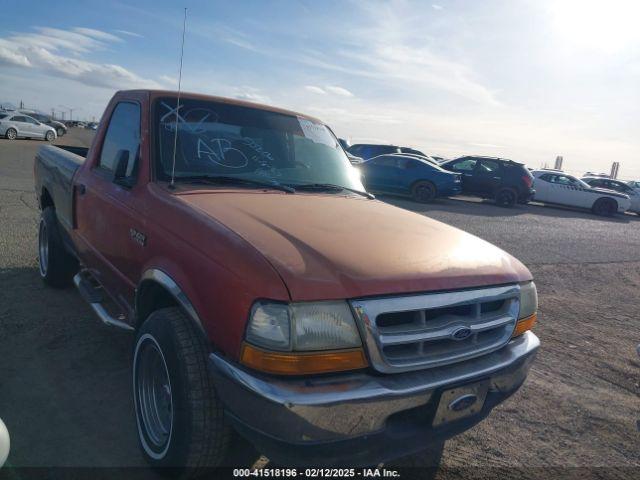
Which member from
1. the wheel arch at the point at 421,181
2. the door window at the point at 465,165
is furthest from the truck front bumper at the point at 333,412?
the door window at the point at 465,165

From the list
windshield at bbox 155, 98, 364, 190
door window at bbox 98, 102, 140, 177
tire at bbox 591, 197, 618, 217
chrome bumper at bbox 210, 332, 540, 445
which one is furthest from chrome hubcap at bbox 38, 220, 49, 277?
tire at bbox 591, 197, 618, 217

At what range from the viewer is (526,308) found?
101 inches

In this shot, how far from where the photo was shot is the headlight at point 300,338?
1842 mm

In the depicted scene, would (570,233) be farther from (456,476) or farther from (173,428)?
(173,428)

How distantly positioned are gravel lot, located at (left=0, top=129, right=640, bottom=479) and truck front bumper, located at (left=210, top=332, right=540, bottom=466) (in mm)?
468

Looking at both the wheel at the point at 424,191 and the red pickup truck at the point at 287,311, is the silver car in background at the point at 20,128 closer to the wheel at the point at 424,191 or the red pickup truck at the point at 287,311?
the wheel at the point at 424,191

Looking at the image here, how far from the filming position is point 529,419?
10.6 feet

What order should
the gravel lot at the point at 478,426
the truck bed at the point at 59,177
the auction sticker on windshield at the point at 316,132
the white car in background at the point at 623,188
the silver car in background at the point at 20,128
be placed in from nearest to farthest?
the gravel lot at the point at 478,426 → the auction sticker on windshield at the point at 316,132 → the truck bed at the point at 59,177 → the white car in background at the point at 623,188 → the silver car in background at the point at 20,128

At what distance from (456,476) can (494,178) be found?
16.4 metres

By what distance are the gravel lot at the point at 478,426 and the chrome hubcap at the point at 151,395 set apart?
20 centimetres

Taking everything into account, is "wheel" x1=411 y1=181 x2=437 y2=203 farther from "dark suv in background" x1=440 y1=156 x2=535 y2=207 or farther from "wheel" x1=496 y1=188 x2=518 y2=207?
"wheel" x1=496 y1=188 x2=518 y2=207

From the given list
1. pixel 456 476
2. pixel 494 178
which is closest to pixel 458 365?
pixel 456 476

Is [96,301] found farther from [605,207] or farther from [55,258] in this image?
[605,207]

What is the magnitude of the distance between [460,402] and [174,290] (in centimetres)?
140
